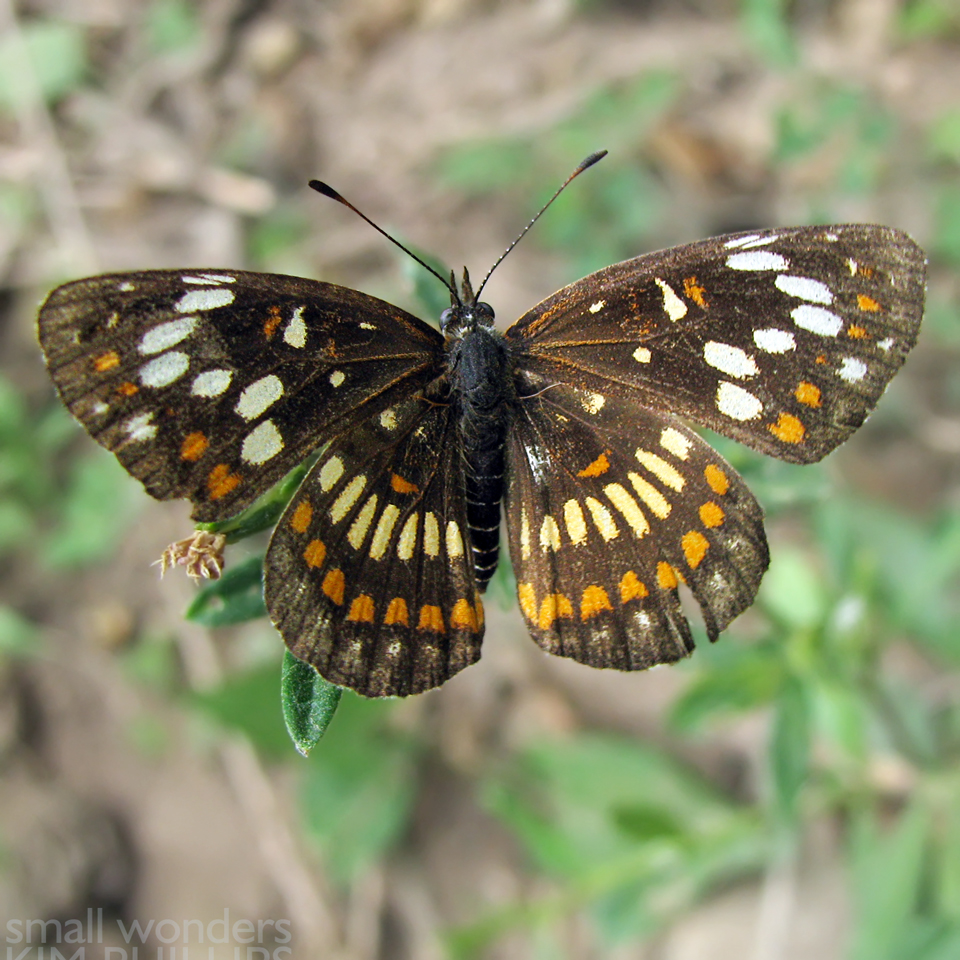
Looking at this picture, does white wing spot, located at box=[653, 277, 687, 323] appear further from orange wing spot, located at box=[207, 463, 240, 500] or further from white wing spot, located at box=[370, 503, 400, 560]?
orange wing spot, located at box=[207, 463, 240, 500]

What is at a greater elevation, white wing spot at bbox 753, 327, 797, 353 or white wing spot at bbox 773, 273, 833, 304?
white wing spot at bbox 773, 273, 833, 304

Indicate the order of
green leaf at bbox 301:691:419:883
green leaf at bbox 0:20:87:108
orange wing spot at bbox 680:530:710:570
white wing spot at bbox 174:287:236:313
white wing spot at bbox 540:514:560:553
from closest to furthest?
white wing spot at bbox 174:287:236:313 < orange wing spot at bbox 680:530:710:570 < white wing spot at bbox 540:514:560:553 < green leaf at bbox 301:691:419:883 < green leaf at bbox 0:20:87:108

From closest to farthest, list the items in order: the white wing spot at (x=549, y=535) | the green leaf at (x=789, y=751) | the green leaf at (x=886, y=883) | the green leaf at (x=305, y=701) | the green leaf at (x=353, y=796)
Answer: the green leaf at (x=305, y=701) → the white wing spot at (x=549, y=535) → the green leaf at (x=789, y=751) → the green leaf at (x=886, y=883) → the green leaf at (x=353, y=796)

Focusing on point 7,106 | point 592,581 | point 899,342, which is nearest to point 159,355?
point 592,581

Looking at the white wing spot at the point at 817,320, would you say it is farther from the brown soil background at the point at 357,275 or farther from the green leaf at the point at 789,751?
the brown soil background at the point at 357,275

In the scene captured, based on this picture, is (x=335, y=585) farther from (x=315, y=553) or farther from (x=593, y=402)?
(x=593, y=402)

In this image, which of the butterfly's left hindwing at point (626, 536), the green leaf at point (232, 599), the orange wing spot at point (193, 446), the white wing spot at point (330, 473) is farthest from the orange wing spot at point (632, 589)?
the orange wing spot at point (193, 446)

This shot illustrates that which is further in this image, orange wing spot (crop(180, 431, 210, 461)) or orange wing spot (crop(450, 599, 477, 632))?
orange wing spot (crop(450, 599, 477, 632))

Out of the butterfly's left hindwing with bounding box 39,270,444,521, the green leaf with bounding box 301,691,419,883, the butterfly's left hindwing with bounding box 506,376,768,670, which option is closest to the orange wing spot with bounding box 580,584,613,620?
the butterfly's left hindwing with bounding box 506,376,768,670
